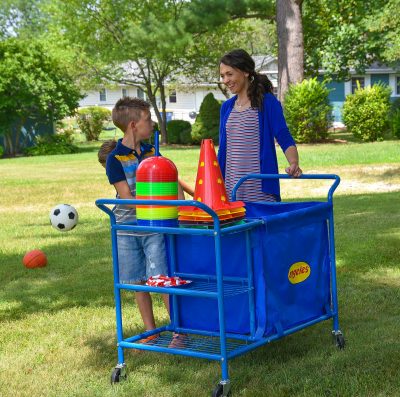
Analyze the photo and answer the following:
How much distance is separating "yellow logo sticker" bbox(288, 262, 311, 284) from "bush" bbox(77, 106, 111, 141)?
108 ft

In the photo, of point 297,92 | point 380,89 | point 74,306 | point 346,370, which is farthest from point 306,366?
point 380,89

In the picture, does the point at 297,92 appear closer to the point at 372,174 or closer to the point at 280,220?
the point at 372,174

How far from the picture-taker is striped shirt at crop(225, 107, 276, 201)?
16.8ft

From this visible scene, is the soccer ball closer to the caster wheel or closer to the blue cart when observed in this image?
Answer: the blue cart

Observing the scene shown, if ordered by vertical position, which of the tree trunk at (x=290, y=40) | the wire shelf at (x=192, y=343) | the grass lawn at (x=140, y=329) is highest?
the tree trunk at (x=290, y=40)

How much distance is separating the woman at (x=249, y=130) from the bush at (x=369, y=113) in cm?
2115

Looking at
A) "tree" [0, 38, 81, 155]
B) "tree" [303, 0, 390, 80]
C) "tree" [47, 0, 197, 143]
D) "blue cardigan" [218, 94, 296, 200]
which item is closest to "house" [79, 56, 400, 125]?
"tree" [47, 0, 197, 143]

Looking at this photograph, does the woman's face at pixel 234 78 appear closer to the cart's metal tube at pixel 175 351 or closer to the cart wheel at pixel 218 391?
the cart's metal tube at pixel 175 351

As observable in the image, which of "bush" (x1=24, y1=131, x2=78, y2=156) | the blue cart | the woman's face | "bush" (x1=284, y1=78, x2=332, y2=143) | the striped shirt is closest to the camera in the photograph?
the blue cart

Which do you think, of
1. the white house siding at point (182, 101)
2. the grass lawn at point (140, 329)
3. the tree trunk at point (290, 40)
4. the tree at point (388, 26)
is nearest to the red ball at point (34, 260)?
the grass lawn at point (140, 329)

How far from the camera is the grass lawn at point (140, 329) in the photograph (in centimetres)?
411

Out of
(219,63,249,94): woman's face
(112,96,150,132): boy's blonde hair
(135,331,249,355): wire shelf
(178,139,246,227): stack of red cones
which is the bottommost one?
(135,331,249,355): wire shelf

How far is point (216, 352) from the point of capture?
13.8 ft

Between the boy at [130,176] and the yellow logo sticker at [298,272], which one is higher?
the boy at [130,176]
